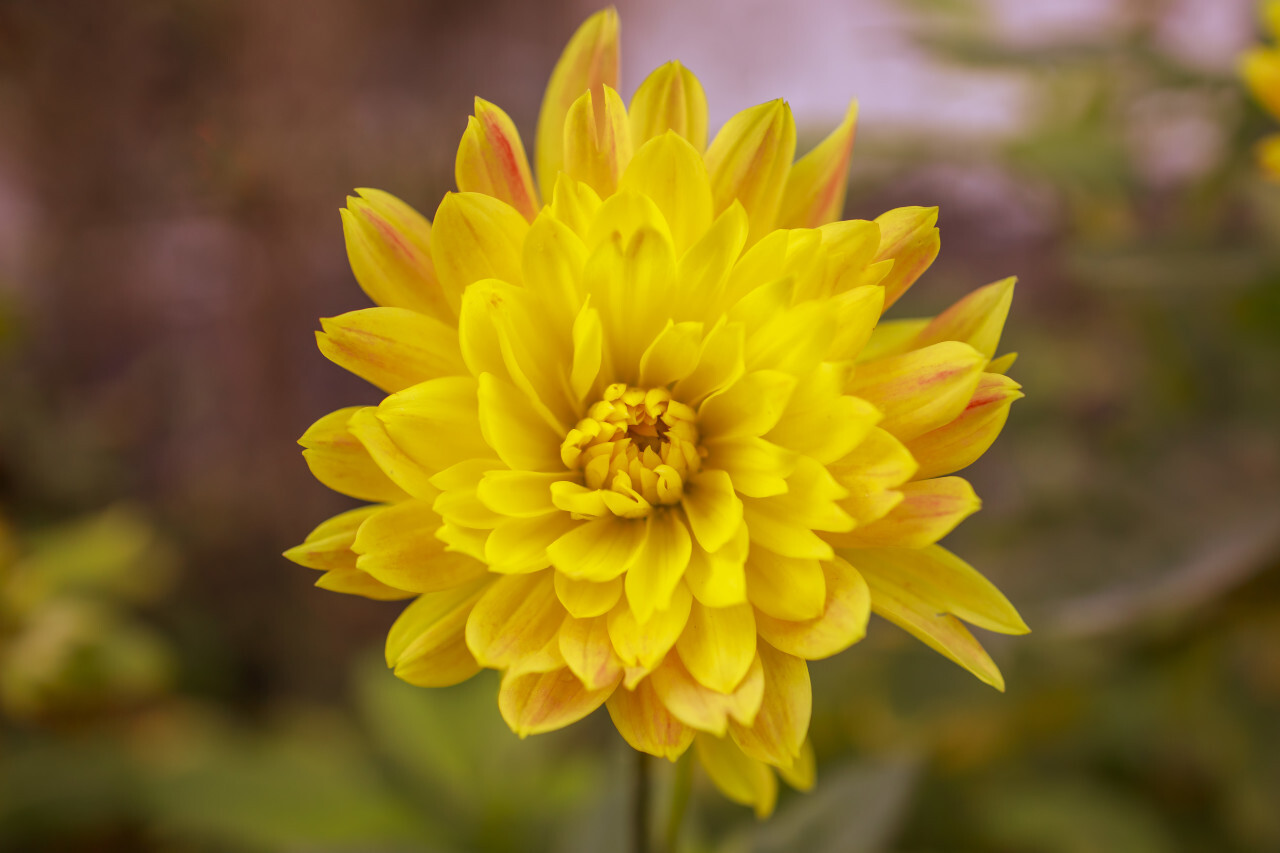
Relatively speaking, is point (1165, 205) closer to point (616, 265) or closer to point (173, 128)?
point (616, 265)

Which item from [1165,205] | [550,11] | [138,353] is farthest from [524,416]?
[550,11]

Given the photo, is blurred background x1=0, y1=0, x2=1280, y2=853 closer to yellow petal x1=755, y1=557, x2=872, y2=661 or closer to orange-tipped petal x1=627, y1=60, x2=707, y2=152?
yellow petal x1=755, y1=557, x2=872, y2=661

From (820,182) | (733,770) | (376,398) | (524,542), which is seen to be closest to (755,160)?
(820,182)

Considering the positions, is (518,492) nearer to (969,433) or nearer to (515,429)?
(515,429)

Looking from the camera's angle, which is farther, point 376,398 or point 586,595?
point 376,398

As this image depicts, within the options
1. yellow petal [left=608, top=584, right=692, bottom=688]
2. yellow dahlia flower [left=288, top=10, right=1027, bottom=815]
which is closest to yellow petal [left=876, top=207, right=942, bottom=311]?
yellow dahlia flower [left=288, top=10, right=1027, bottom=815]

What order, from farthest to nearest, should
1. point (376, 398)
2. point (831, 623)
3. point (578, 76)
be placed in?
point (376, 398)
point (578, 76)
point (831, 623)
